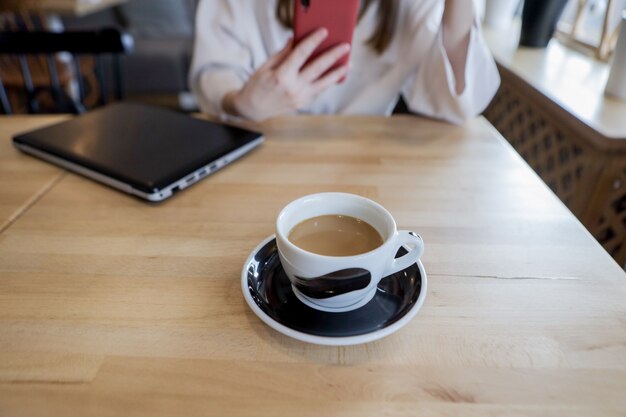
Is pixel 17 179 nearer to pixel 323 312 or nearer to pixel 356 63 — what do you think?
pixel 323 312

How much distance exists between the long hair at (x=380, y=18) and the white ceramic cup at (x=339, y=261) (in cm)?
64

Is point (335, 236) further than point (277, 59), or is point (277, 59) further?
point (277, 59)

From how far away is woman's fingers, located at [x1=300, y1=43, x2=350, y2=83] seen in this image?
26.4 inches

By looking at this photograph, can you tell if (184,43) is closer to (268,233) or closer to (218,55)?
(218,55)

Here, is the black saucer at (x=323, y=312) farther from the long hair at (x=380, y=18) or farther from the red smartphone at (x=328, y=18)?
the long hair at (x=380, y=18)

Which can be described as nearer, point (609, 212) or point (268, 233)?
point (268, 233)

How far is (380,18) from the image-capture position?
0.92 m

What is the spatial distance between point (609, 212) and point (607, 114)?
0.70ft

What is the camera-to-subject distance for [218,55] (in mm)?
892

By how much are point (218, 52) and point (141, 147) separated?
0.37m

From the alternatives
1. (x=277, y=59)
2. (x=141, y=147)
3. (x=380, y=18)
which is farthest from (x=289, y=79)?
(x=380, y=18)

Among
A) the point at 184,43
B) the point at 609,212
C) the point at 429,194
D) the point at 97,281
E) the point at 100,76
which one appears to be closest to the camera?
the point at 97,281

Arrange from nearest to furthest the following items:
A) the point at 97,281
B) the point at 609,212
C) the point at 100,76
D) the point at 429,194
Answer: the point at 97,281 < the point at 429,194 < the point at 609,212 < the point at 100,76

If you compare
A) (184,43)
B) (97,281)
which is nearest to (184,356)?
(97,281)
